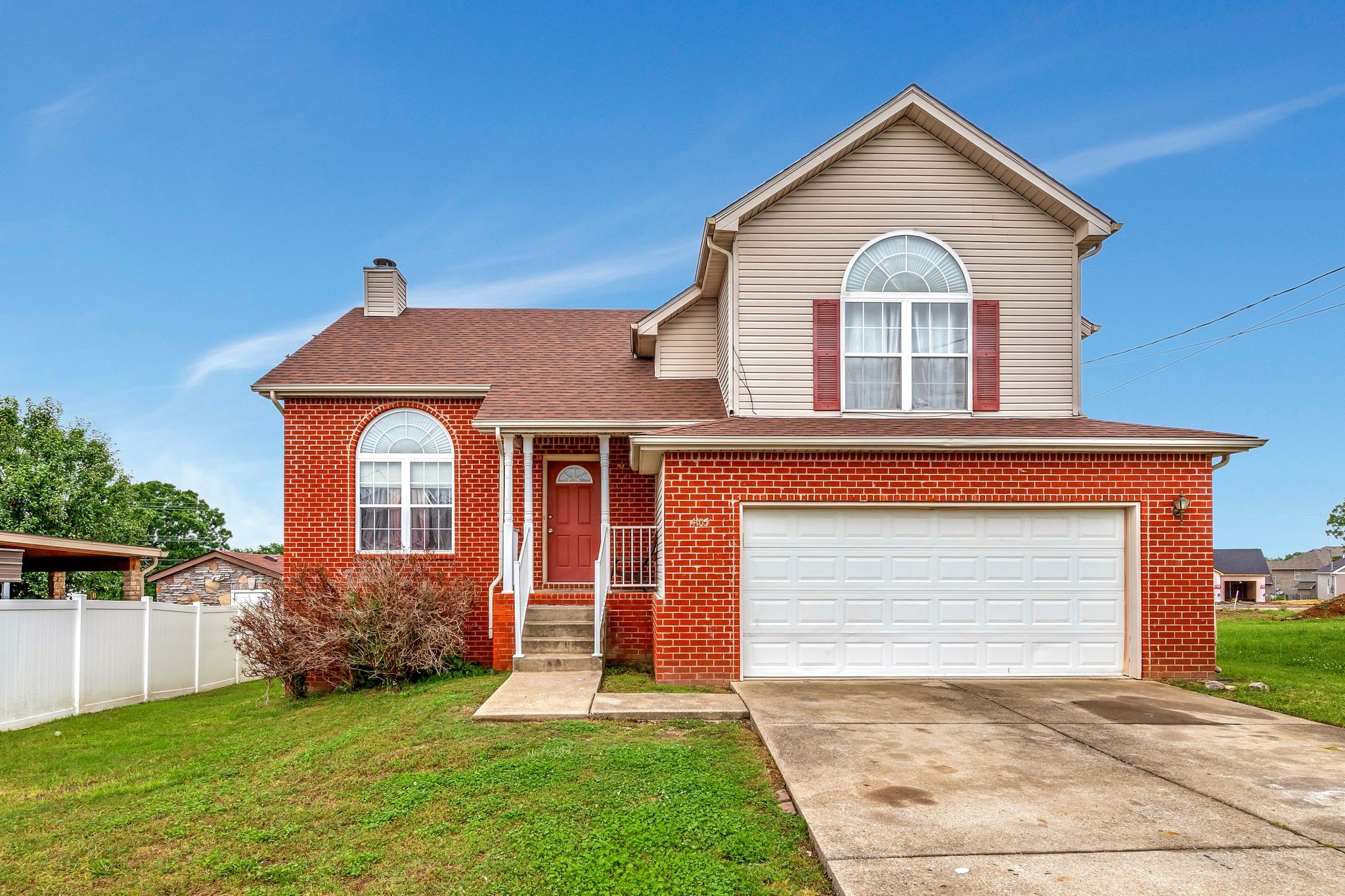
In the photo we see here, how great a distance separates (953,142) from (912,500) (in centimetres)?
511

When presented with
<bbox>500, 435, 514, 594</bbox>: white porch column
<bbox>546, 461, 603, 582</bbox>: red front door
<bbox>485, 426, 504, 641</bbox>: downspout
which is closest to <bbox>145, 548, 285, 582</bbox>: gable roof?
<bbox>485, 426, 504, 641</bbox>: downspout

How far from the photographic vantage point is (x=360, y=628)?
36.6 feet

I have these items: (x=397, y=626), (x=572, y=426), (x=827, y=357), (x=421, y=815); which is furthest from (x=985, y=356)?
(x=421, y=815)

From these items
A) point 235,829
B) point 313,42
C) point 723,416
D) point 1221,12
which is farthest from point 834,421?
point 313,42

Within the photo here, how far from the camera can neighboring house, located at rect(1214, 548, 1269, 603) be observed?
234 feet

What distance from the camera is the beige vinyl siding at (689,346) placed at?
13.7 m

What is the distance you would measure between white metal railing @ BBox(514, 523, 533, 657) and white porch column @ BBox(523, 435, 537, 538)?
178 millimetres

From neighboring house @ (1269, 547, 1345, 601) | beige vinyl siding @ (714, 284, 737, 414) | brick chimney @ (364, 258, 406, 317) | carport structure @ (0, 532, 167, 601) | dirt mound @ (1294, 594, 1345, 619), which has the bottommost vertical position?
neighboring house @ (1269, 547, 1345, 601)

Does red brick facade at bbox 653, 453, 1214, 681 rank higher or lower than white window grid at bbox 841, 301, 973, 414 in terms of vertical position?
lower

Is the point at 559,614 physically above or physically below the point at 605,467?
below

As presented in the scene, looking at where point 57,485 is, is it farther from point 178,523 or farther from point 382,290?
point 178,523

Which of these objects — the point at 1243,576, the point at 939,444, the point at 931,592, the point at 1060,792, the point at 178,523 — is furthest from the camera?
the point at 1243,576

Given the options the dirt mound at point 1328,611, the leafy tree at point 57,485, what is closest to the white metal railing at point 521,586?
the leafy tree at point 57,485

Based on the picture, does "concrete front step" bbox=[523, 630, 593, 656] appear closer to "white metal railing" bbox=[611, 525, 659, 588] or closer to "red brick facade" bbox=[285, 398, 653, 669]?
"white metal railing" bbox=[611, 525, 659, 588]
